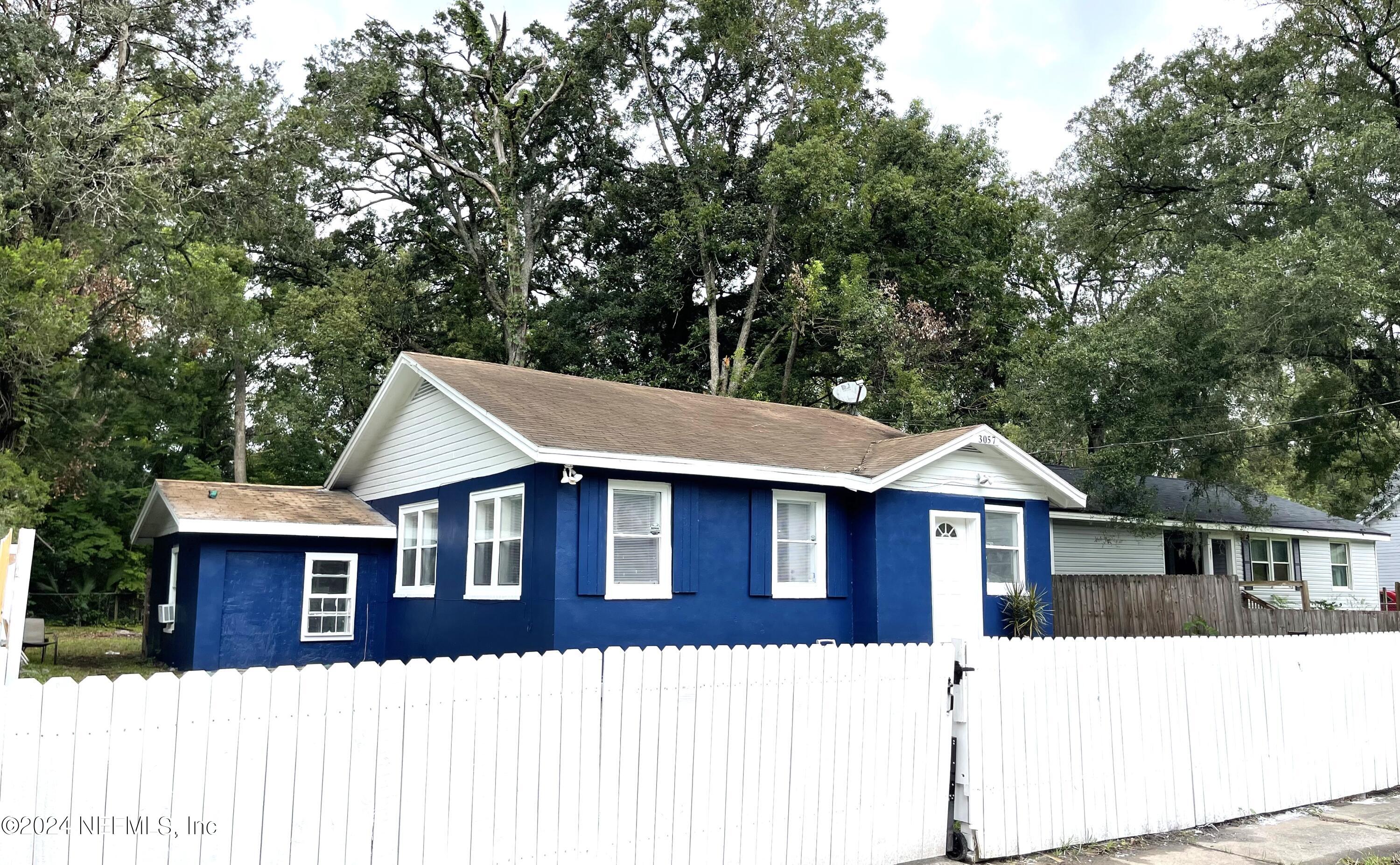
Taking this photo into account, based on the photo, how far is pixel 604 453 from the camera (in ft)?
40.3

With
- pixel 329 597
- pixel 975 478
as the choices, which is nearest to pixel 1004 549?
pixel 975 478

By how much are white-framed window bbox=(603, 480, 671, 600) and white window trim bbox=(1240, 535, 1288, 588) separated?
20.7 meters

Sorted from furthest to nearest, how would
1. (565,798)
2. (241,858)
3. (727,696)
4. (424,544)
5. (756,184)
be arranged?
(756,184) → (424,544) → (727,696) → (565,798) → (241,858)

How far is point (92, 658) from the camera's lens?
18.4 meters

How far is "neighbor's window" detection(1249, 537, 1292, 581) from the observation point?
28.1 metres

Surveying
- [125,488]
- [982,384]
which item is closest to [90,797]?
[125,488]

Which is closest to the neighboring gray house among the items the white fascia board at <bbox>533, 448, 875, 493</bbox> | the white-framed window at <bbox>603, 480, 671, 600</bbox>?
the white fascia board at <bbox>533, 448, 875, 493</bbox>

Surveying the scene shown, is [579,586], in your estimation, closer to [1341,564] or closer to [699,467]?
[699,467]

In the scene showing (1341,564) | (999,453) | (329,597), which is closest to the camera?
(999,453)

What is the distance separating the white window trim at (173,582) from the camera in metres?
16.3

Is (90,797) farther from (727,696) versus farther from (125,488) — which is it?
(125,488)

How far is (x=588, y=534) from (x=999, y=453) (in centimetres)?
681

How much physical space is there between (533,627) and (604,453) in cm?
225

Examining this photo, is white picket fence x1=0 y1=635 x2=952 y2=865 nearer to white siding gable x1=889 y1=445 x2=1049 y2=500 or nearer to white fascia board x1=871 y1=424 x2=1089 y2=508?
white fascia board x1=871 y1=424 x2=1089 y2=508
